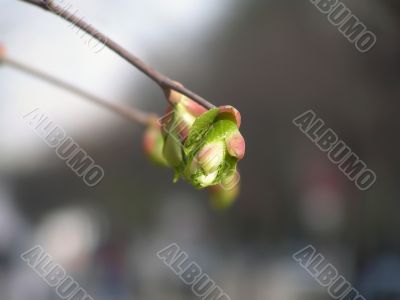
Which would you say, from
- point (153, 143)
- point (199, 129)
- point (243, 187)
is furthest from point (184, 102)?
point (243, 187)

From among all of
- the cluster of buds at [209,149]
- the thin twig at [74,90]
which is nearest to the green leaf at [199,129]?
the cluster of buds at [209,149]

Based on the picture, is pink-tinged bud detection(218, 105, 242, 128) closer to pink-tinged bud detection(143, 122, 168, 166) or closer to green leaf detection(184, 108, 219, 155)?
green leaf detection(184, 108, 219, 155)

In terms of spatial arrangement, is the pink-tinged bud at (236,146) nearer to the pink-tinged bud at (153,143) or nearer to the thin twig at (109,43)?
the thin twig at (109,43)

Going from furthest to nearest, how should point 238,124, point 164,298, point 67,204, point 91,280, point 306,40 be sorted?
point 67,204, point 91,280, point 164,298, point 306,40, point 238,124

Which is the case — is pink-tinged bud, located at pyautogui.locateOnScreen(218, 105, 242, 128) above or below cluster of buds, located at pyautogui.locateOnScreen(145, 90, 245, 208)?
above

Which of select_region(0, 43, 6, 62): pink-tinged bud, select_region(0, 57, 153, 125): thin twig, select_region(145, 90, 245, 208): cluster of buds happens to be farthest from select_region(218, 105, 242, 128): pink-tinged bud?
select_region(0, 43, 6, 62): pink-tinged bud

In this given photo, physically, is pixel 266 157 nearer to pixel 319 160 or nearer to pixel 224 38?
pixel 319 160

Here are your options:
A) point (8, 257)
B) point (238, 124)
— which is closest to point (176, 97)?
point (238, 124)
